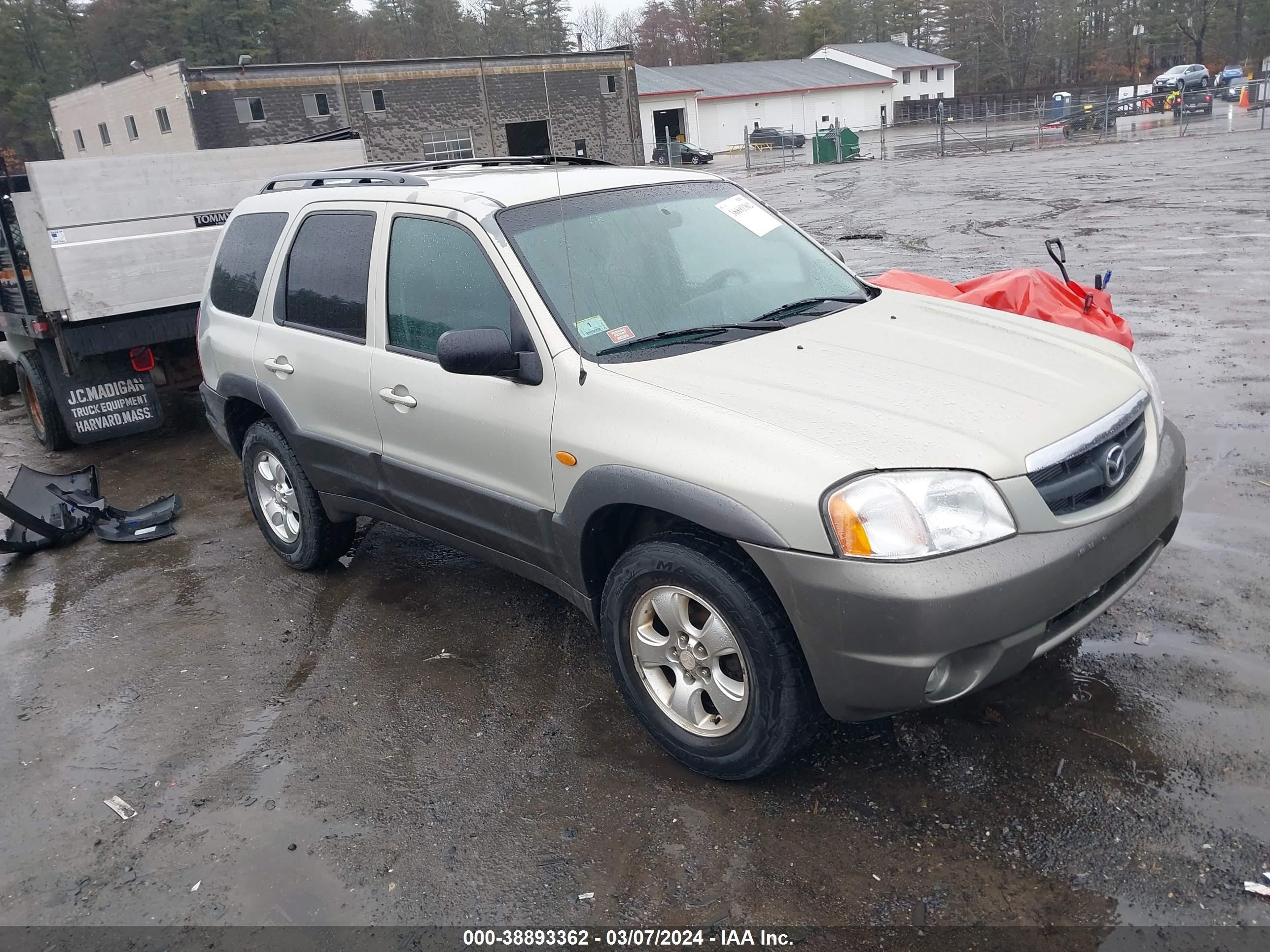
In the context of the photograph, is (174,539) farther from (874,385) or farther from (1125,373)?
(1125,373)

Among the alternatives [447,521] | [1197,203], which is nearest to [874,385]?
[447,521]

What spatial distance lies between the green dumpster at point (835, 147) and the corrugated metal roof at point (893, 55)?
4307 cm

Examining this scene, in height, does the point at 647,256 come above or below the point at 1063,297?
above

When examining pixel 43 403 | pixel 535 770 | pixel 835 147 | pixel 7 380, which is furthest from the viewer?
pixel 835 147

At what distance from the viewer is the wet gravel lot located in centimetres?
286

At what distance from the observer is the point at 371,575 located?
540cm

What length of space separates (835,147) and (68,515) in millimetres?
37518

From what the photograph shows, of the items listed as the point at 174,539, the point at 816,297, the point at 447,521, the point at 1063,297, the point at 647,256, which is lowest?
the point at 174,539

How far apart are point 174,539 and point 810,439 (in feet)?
15.8

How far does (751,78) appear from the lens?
229 feet

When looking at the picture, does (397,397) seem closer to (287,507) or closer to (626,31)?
(287,507)

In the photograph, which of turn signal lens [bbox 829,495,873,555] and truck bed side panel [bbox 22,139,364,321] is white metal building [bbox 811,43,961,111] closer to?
truck bed side panel [bbox 22,139,364,321]

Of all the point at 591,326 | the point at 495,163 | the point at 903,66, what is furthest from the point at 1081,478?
the point at 903,66

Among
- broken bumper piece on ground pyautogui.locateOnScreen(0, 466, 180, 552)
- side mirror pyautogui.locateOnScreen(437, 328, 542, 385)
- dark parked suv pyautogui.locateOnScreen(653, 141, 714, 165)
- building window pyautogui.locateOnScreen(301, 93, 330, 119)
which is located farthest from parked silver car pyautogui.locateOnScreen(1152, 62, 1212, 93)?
side mirror pyautogui.locateOnScreen(437, 328, 542, 385)
